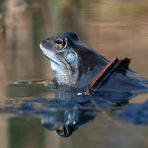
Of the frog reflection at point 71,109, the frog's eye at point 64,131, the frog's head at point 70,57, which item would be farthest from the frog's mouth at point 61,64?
the frog's eye at point 64,131

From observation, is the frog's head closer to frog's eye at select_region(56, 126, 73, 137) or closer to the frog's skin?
the frog's skin

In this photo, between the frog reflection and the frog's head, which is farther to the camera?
the frog's head

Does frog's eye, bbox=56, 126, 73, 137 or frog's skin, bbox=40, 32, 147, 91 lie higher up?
frog's eye, bbox=56, 126, 73, 137

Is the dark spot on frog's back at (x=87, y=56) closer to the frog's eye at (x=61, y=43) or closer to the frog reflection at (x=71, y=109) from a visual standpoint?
the frog's eye at (x=61, y=43)

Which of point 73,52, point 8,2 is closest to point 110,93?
point 73,52

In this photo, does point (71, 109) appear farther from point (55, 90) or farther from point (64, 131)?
point (55, 90)

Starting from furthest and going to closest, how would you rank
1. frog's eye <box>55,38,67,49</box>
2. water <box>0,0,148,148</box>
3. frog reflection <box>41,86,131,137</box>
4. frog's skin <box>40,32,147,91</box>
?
frog's eye <box>55,38,67,49</box>, frog's skin <box>40,32,147,91</box>, frog reflection <box>41,86,131,137</box>, water <box>0,0,148,148</box>

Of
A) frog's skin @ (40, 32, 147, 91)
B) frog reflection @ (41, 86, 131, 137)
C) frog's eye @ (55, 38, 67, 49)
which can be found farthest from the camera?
frog's eye @ (55, 38, 67, 49)

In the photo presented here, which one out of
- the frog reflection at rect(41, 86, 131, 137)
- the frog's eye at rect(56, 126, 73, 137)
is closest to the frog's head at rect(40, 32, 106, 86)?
the frog reflection at rect(41, 86, 131, 137)
